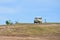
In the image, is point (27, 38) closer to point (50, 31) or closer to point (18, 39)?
point (18, 39)

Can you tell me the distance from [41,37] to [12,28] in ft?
18.9

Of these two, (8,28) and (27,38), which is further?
(8,28)

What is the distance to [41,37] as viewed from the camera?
27.6m

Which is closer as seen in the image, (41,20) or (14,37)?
(14,37)

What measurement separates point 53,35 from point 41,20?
1644cm

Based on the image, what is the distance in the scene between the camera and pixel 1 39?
27516 millimetres

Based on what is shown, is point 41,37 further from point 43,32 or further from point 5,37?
point 5,37

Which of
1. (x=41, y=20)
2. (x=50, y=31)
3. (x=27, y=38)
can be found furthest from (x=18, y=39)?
(x=41, y=20)

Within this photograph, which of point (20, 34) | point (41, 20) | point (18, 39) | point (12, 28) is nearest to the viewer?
point (18, 39)

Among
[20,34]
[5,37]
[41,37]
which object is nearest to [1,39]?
[5,37]

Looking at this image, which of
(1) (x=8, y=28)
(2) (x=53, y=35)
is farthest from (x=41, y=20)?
(2) (x=53, y=35)

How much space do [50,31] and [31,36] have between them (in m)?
3.03

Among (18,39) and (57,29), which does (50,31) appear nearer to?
(57,29)

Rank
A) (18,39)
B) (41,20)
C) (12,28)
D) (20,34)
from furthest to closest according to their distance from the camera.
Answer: (41,20), (12,28), (20,34), (18,39)
